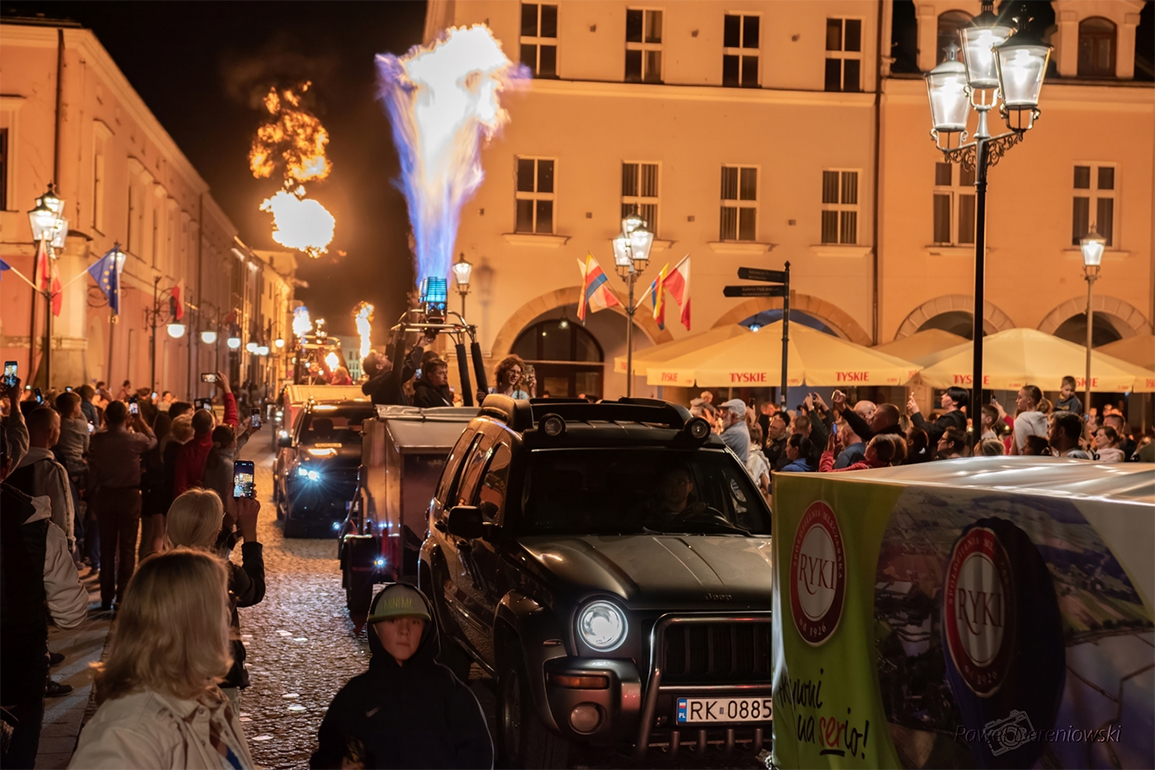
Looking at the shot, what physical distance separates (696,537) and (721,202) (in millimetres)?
23783

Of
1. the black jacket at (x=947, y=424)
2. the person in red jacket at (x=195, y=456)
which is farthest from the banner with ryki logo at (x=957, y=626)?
the black jacket at (x=947, y=424)

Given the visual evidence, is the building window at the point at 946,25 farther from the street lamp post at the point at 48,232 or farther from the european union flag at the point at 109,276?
the street lamp post at the point at 48,232

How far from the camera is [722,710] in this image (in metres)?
5.75

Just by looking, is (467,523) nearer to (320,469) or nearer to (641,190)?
(320,469)

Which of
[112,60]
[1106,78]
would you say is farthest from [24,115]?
[1106,78]

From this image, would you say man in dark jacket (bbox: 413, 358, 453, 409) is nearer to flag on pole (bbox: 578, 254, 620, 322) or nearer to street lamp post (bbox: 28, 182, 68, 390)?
street lamp post (bbox: 28, 182, 68, 390)

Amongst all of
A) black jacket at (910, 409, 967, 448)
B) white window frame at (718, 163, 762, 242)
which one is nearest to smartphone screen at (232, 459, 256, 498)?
black jacket at (910, 409, 967, 448)

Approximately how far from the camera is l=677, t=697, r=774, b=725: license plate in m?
5.73

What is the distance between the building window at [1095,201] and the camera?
3020 cm

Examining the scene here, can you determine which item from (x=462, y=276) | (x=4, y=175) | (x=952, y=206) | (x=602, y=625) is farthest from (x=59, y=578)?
(x=4, y=175)

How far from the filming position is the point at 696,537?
263 inches

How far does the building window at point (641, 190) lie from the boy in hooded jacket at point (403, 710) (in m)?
26.1

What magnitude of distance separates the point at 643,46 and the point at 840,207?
246 inches

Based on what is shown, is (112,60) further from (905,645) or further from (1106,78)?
(905,645)
